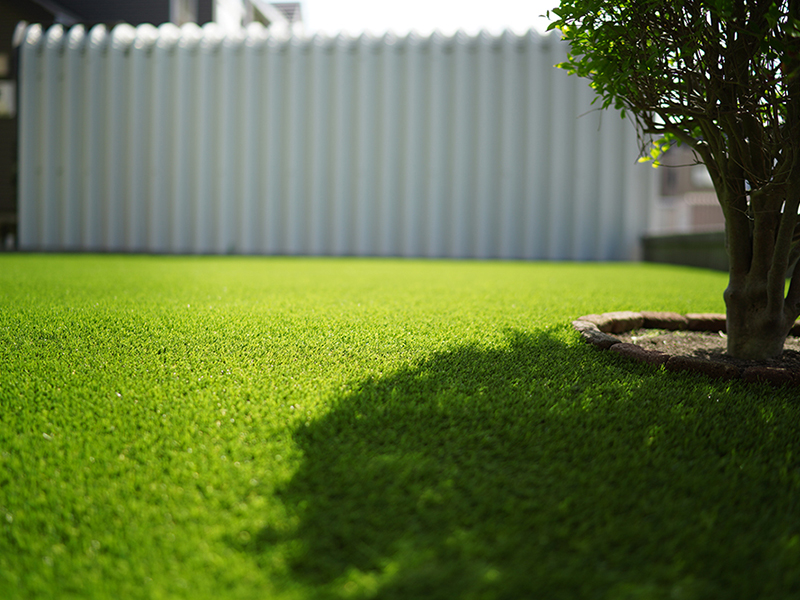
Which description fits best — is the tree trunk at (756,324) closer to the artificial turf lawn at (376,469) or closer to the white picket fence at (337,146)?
the artificial turf lawn at (376,469)

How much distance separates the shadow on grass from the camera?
924 millimetres

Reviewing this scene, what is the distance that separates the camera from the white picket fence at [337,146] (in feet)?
29.6

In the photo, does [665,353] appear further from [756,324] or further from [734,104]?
[734,104]

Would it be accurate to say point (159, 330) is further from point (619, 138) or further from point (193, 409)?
point (619, 138)

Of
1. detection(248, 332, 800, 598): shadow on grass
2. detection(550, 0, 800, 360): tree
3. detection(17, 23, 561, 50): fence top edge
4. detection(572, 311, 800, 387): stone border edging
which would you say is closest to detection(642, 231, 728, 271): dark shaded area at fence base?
detection(572, 311, 800, 387): stone border edging

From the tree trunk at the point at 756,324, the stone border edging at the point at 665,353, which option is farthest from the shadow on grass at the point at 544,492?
the tree trunk at the point at 756,324

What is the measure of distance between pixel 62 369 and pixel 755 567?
187 centimetres

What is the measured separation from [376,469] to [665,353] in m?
1.36

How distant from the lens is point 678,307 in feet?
10.8

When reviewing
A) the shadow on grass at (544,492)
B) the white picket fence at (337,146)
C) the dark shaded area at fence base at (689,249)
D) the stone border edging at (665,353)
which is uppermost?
the white picket fence at (337,146)

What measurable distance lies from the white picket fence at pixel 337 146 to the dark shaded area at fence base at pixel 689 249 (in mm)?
482

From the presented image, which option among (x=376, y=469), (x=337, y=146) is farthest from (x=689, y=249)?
(x=376, y=469)

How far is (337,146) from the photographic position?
361 inches

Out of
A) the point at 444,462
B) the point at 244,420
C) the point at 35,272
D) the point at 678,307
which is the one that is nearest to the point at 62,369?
the point at 244,420
